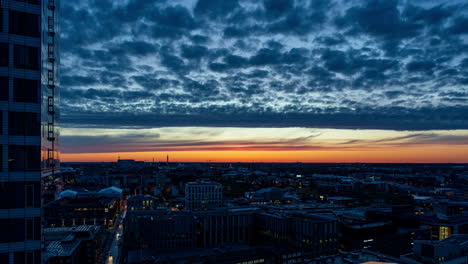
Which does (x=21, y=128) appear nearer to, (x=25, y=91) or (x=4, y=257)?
(x=25, y=91)

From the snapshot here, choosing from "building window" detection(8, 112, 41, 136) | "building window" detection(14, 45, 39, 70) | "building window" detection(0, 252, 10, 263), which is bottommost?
"building window" detection(0, 252, 10, 263)

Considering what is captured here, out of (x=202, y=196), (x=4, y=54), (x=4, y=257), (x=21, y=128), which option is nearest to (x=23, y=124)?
(x=21, y=128)

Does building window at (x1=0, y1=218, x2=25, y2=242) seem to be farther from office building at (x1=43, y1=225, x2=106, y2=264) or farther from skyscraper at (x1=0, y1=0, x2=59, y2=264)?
office building at (x1=43, y1=225, x2=106, y2=264)

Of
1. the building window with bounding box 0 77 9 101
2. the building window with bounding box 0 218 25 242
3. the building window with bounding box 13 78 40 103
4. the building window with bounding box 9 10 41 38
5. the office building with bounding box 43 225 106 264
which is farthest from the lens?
the office building with bounding box 43 225 106 264

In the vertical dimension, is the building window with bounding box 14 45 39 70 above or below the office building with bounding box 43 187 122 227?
above

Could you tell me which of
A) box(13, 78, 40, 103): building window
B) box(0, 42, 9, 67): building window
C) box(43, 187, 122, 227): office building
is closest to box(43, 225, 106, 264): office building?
box(43, 187, 122, 227): office building

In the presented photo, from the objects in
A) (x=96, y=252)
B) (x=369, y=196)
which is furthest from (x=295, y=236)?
(x=369, y=196)

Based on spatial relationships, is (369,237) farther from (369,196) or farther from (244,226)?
(369,196)
